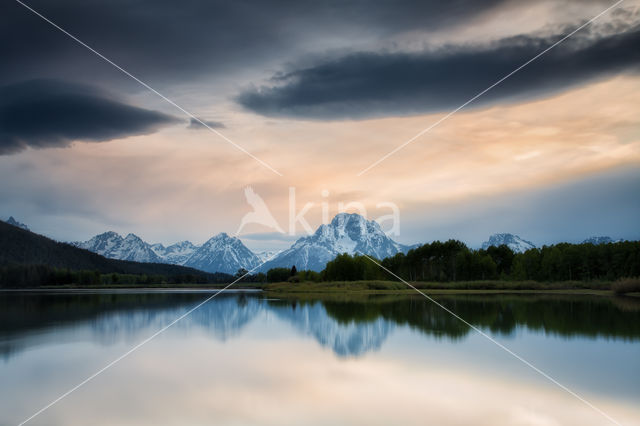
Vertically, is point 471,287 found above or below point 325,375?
below

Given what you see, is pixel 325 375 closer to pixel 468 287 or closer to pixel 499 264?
pixel 468 287

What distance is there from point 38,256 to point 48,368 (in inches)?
7307

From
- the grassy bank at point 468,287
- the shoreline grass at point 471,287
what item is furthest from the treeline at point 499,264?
the shoreline grass at point 471,287

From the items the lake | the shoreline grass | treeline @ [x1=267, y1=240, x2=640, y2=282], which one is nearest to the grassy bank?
the shoreline grass

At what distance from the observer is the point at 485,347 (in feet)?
55.7

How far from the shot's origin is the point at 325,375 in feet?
42.6

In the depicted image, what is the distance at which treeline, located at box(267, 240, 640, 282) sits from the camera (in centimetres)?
7408

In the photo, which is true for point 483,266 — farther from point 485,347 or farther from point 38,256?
point 38,256

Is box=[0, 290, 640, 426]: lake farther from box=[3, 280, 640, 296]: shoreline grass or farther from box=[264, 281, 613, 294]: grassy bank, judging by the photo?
box=[264, 281, 613, 294]: grassy bank

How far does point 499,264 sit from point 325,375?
3966 inches

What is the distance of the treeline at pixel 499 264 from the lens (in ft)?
243

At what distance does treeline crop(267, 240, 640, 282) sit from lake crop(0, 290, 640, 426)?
193 ft

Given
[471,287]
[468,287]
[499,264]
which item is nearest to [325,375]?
[471,287]

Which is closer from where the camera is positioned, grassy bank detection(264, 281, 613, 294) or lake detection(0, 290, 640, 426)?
lake detection(0, 290, 640, 426)
